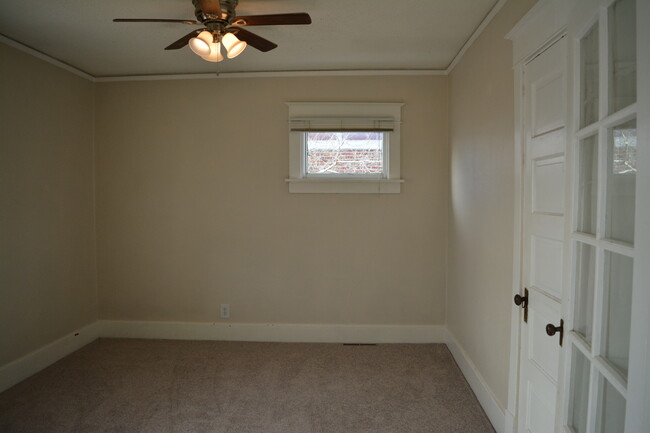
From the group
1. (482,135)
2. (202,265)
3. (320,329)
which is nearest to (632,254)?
(482,135)

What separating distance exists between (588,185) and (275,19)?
5.22 feet

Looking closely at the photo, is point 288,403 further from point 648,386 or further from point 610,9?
point 610,9

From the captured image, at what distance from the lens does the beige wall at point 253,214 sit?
→ 3396 mm

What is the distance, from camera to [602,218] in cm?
98

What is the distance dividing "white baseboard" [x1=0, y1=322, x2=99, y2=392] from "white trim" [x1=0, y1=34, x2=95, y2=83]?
2369 millimetres

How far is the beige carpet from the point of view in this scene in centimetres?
224

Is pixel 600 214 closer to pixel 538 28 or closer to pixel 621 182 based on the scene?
pixel 621 182

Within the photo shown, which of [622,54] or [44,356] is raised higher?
[622,54]

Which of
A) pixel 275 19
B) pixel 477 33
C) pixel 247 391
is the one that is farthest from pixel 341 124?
pixel 247 391

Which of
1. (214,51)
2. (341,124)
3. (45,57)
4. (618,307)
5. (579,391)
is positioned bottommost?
(579,391)

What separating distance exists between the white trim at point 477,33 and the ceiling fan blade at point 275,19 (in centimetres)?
119

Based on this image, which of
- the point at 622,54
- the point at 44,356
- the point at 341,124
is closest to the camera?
the point at 622,54

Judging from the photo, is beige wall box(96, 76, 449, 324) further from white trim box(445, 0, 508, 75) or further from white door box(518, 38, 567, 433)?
white door box(518, 38, 567, 433)

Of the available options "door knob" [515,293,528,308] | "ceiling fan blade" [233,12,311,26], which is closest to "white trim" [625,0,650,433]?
"door knob" [515,293,528,308]
